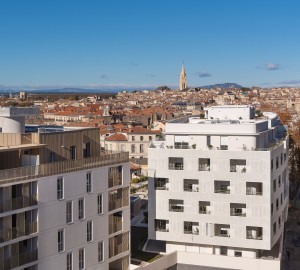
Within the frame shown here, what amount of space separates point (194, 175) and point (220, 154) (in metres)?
2.45

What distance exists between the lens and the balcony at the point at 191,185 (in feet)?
126

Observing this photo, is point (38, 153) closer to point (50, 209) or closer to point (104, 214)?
point (50, 209)

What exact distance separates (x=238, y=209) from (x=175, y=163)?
18.3ft

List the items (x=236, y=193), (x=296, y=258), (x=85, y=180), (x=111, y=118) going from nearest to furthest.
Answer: (x=85, y=180), (x=236, y=193), (x=296, y=258), (x=111, y=118)

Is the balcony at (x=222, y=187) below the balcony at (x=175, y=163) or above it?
below

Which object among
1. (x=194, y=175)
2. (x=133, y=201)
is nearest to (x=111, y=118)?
(x=133, y=201)

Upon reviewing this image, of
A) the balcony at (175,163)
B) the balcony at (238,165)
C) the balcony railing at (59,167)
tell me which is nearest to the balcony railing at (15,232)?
the balcony railing at (59,167)

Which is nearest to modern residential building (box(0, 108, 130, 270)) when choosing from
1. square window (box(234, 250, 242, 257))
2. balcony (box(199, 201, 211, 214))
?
balcony (box(199, 201, 211, 214))

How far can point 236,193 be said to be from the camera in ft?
123

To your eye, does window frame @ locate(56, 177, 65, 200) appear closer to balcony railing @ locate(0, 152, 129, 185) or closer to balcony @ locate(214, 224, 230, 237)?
balcony railing @ locate(0, 152, 129, 185)

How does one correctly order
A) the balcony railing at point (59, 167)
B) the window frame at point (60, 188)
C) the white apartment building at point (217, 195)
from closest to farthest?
the balcony railing at point (59, 167) → the window frame at point (60, 188) → the white apartment building at point (217, 195)

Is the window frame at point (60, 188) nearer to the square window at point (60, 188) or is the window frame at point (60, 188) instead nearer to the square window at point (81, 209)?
the square window at point (60, 188)

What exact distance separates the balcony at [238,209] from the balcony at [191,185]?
282 cm

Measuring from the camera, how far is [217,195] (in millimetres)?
37906
